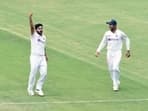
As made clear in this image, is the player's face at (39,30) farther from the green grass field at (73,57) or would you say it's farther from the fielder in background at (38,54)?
the green grass field at (73,57)

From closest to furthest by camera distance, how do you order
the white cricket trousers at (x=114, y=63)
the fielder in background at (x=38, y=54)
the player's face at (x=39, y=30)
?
1. the player's face at (x=39, y=30)
2. the fielder in background at (x=38, y=54)
3. the white cricket trousers at (x=114, y=63)

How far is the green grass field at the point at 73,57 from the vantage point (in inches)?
734

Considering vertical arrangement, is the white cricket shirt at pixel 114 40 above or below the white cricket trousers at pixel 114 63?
above

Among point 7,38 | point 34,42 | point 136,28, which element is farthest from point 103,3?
point 34,42

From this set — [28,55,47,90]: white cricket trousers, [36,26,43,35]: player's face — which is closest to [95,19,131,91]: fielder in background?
[28,55,47,90]: white cricket trousers

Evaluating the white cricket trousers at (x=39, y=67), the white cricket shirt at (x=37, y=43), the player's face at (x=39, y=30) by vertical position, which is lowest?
the white cricket trousers at (x=39, y=67)

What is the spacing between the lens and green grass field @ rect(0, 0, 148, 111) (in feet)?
61.2

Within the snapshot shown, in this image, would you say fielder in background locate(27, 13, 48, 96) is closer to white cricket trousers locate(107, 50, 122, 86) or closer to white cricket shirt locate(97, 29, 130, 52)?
white cricket shirt locate(97, 29, 130, 52)

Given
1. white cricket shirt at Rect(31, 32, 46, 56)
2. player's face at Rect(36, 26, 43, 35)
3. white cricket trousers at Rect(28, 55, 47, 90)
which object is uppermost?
player's face at Rect(36, 26, 43, 35)

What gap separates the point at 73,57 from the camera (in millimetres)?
25734

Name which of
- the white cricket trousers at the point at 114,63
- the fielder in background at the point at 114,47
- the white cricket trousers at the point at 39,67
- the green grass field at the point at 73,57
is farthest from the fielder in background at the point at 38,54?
the white cricket trousers at the point at 114,63

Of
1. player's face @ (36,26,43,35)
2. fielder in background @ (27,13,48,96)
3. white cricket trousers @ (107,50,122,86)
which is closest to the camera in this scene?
player's face @ (36,26,43,35)

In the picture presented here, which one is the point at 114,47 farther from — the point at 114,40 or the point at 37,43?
the point at 37,43

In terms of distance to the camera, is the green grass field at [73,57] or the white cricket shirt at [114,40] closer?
the green grass field at [73,57]
